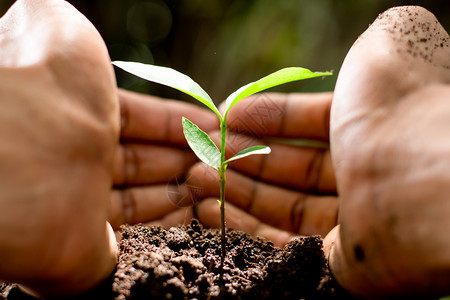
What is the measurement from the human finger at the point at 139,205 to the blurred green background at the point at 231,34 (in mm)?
680

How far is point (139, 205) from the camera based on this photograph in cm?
115

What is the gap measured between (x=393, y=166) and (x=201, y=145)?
1.07ft

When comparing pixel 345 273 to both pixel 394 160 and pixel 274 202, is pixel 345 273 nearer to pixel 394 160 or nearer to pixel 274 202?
pixel 394 160

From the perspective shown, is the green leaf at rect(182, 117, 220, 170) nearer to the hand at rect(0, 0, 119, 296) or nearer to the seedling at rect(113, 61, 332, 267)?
the seedling at rect(113, 61, 332, 267)

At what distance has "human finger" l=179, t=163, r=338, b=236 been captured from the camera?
113cm

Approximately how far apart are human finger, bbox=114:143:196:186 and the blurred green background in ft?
1.73

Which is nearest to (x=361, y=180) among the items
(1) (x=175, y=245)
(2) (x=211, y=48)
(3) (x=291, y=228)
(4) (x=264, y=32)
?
(1) (x=175, y=245)

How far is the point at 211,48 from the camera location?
1.72m

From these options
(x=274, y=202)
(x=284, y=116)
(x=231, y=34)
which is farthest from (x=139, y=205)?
(x=231, y=34)

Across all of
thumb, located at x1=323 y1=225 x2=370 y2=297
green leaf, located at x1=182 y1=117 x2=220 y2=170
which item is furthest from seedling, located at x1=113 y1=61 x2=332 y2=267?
thumb, located at x1=323 y1=225 x2=370 y2=297

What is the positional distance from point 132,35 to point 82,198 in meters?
1.38

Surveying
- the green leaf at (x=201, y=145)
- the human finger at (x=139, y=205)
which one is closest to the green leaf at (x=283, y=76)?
the green leaf at (x=201, y=145)

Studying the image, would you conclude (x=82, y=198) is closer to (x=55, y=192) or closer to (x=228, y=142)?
(x=55, y=192)

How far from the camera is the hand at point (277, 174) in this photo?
3.72ft
